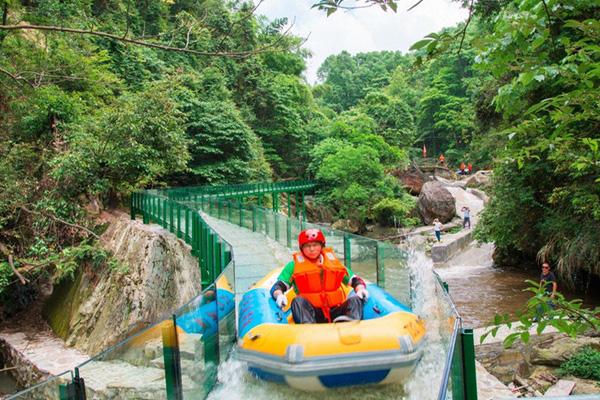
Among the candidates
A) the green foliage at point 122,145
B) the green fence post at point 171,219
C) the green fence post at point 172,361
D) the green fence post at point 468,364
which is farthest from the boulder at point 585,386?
the green foliage at point 122,145

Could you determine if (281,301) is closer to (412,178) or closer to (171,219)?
(171,219)

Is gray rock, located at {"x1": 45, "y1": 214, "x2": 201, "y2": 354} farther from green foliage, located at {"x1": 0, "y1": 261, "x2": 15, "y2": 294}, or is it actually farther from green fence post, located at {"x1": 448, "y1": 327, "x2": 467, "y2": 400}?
green fence post, located at {"x1": 448, "y1": 327, "x2": 467, "y2": 400}

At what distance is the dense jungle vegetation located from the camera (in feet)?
8.98

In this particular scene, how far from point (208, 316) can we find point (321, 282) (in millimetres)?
1492

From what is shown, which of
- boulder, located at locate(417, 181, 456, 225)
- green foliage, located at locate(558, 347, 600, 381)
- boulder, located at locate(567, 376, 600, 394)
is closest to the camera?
boulder, located at locate(567, 376, 600, 394)

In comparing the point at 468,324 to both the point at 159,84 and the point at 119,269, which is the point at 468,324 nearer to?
the point at 119,269

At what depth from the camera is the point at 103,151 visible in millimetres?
15844

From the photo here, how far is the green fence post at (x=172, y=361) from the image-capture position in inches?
142

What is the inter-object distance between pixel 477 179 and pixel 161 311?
31.1m

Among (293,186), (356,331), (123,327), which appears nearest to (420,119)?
(293,186)

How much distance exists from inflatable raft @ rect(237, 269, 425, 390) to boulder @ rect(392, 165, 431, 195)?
106 ft

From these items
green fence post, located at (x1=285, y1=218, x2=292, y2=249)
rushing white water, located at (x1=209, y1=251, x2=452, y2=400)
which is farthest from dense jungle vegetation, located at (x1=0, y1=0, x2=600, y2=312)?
green fence post, located at (x1=285, y1=218, x2=292, y2=249)

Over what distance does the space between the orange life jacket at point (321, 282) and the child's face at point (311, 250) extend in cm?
14

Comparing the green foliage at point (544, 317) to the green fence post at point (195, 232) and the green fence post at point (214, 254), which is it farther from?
the green fence post at point (195, 232)
